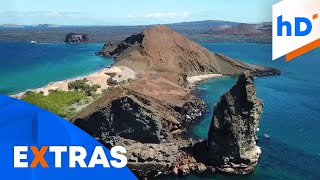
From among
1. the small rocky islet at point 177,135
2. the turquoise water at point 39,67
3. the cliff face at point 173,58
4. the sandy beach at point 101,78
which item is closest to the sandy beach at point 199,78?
the cliff face at point 173,58

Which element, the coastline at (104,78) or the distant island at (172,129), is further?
the coastline at (104,78)

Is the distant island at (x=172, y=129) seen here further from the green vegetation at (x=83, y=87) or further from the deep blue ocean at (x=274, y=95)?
the green vegetation at (x=83, y=87)

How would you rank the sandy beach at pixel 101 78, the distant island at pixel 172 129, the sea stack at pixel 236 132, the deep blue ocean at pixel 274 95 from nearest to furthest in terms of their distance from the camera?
the distant island at pixel 172 129 < the sea stack at pixel 236 132 < the deep blue ocean at pixel 274 95 < the sandy beach at pixel 101 78

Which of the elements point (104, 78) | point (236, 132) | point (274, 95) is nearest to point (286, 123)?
point (236, 132)

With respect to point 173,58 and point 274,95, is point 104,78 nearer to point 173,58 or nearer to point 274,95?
point 173,58

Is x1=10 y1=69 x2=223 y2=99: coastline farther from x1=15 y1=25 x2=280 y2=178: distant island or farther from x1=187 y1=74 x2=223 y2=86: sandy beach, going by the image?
x1=15 y1=25 x2=280 y2=178: distant island

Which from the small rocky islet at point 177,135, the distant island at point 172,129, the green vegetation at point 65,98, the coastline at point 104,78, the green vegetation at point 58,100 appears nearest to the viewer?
the small rocky islet at point 177,135

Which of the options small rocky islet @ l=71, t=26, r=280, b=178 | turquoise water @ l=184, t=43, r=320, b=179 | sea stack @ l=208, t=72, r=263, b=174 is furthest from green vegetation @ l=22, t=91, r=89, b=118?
sea stack @ l=208, t=72, r=263, b=174
